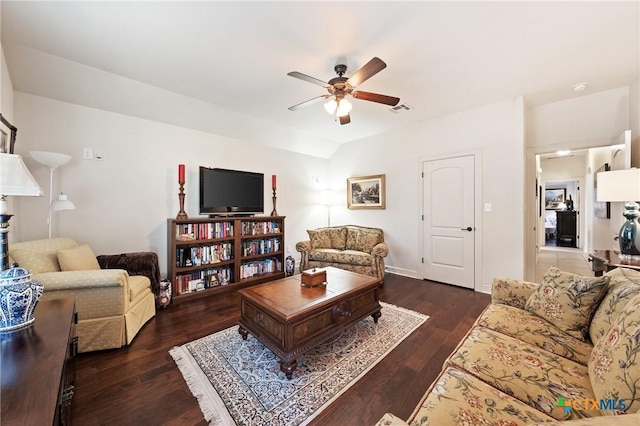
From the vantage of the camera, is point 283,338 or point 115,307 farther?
point 115,307

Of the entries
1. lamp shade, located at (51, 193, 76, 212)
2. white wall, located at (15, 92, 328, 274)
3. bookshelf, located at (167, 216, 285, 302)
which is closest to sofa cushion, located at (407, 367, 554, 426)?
bookshelf, located at (167, 216, 285, 302)

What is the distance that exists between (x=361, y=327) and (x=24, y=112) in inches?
162

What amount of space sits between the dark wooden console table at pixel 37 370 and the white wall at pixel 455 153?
413 centimetres

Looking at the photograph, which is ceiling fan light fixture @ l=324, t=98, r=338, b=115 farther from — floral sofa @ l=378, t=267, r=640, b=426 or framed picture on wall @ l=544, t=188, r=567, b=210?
framed picture on wall @ l=544, t=188, r=567, b=210

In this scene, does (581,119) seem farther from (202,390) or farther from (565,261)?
(202,390)

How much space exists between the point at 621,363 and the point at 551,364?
0.38 meters

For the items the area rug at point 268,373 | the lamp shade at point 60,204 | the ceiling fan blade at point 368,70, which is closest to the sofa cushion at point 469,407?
the area rug at point 268,373

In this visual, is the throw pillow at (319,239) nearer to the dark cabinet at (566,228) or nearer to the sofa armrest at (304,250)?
the sofa armrest at (304,250)

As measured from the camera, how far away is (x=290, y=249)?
15.8 feet

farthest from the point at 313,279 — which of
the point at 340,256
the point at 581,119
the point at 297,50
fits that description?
the point at 581,119

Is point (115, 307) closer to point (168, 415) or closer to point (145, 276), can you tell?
point (145, 276)

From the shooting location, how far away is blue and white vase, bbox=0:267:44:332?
1.16m

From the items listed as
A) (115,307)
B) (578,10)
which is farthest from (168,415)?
(578,10)

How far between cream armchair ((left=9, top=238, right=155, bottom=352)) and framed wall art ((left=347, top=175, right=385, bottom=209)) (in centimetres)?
379
